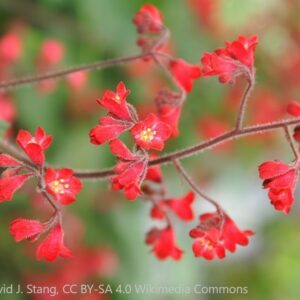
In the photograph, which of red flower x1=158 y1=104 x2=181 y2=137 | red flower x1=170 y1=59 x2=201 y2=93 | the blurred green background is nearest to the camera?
red flower x1=158 y1=104 x2=181 y2=137

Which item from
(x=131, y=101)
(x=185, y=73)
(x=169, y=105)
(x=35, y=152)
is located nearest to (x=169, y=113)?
(x=169, y=105)

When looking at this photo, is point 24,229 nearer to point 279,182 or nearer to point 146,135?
point 146,135

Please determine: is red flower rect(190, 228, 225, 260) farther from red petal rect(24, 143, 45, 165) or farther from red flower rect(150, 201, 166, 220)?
red petal rect(24, 143, 45, 165)

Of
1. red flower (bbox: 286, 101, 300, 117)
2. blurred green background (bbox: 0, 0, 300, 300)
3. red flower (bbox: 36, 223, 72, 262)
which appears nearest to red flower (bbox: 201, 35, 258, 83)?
red flower (bbox: 286, 101, 300, 117)

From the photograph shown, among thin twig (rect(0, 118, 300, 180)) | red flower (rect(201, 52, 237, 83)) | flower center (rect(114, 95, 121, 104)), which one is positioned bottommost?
thin twig (rect(0, 118, 300, 180))

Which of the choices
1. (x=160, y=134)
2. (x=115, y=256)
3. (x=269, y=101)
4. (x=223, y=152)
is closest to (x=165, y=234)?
(x=160, y=134)

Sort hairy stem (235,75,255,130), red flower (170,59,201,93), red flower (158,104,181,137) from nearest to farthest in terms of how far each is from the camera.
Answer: hairy stem (235,75,255,130) < red flower (158,104,181,137) < red flower (170,59,201,93)

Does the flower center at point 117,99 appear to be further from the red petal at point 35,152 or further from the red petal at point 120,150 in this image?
the red petal at point 35,152

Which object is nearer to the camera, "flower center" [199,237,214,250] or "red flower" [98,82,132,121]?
"red flower" [98,82,132,121]
